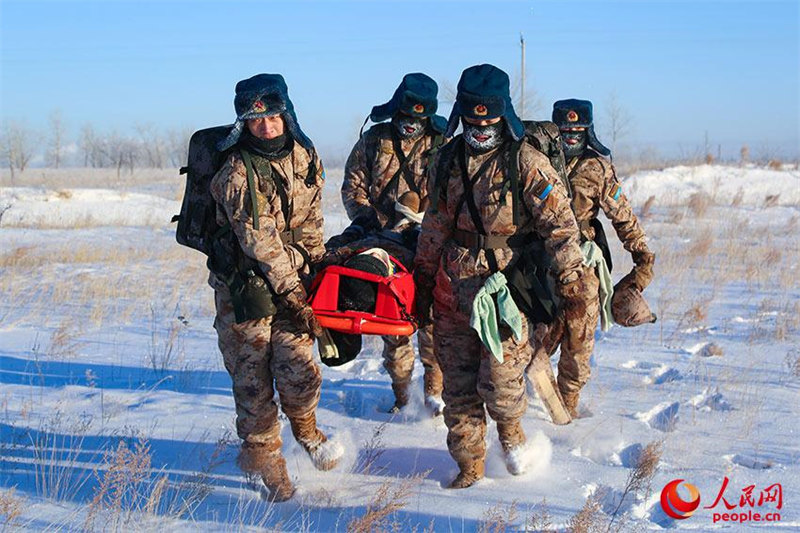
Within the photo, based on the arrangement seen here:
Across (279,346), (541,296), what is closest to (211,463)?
(279,346)

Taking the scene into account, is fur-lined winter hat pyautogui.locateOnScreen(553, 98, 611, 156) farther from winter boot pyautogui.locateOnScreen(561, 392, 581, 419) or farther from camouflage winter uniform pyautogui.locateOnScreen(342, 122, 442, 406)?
winter boot pyautogui.locateOnScreen(561, 392, 581, 419)

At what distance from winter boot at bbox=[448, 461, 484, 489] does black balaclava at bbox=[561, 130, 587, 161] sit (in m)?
2.32

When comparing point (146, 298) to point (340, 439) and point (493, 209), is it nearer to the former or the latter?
point (340, 439)

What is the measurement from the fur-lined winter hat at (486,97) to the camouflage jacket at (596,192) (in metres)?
1.45

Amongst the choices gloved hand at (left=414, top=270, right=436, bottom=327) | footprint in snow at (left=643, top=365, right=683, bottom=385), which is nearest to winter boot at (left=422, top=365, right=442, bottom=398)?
gloved hand at (left=414, top=270, right=436, bottom=327)

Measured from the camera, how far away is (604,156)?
5738 millimetres

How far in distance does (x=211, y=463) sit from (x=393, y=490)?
1.09 meters

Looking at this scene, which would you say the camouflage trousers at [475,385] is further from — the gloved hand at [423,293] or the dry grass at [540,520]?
the dry grass at [540,520]

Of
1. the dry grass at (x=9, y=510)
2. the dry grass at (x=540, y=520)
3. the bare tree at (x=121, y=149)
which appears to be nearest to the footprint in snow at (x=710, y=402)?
the dry grass at (x=540, y=520)

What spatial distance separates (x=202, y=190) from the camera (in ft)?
14.8

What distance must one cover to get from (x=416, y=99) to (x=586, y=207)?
145cm

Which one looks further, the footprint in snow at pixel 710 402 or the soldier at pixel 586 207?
the footprint in snow at pixel 710 402

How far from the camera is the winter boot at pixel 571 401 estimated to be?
5.81 meters

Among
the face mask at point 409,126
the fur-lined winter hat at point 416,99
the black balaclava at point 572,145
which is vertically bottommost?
the black balaclava at point 572,145
